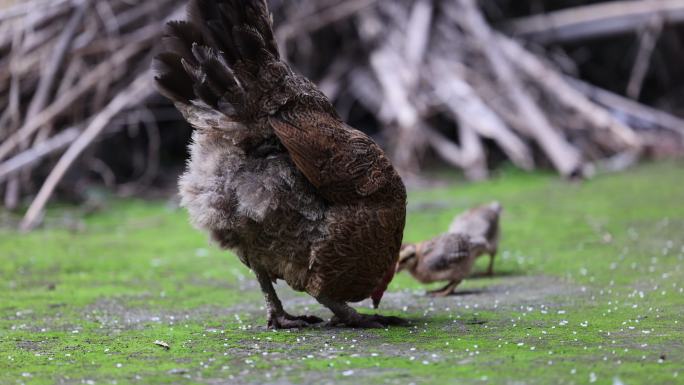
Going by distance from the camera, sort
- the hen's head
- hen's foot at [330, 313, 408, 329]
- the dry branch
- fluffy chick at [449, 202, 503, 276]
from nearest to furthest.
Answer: hen's foot at [330, 313, 408, 329]
the hen's head
fluffy chick at [449, 202, 503, 276]
the dry branch

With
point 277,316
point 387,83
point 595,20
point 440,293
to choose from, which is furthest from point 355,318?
point 595,20

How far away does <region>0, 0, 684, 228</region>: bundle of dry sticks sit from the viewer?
26.6ft

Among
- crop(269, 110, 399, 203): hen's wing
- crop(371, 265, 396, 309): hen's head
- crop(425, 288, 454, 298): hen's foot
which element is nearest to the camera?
crop(269, 110, 399, 203): hen's wing

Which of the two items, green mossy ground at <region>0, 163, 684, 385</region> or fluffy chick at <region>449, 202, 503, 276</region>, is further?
fluffy chick at <region>449, 202, 503, 276</region>

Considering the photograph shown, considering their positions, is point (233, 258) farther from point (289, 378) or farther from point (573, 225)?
point (289, 378)

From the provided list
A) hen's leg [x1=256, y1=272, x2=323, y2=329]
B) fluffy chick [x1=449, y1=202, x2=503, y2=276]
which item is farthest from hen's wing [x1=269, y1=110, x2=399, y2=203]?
fluffy chick [x1=449, y1=202, x2=503, y2=276]

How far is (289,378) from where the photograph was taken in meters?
2.86

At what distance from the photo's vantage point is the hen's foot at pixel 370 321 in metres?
3.97

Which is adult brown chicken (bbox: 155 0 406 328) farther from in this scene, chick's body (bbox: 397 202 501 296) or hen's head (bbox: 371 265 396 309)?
chick's body (bbox: 397 202 501 296)

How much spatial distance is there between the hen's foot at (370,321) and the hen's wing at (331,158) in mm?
581

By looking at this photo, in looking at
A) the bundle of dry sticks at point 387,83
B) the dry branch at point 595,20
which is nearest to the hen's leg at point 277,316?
the bundle of dry sticks at point 387,83

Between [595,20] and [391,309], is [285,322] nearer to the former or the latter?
[391,309]

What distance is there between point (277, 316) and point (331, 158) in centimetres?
81

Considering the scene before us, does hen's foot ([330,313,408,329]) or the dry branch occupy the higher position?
the dry branch
